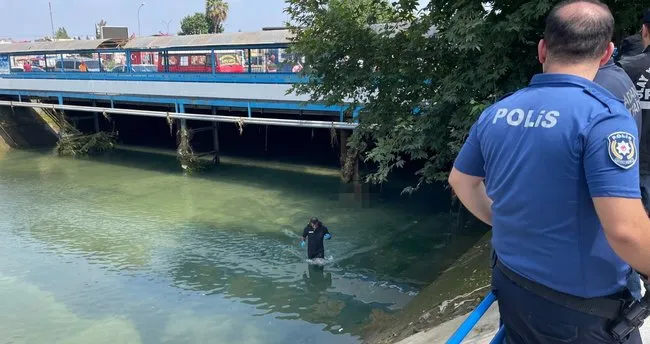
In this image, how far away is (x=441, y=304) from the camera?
6.86 meters

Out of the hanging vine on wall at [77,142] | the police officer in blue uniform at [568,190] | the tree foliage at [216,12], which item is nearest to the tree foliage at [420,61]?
the police officer in blue uniform at [568,190]

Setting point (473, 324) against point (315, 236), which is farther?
point (315, 236)

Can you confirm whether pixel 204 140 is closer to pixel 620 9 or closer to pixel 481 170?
pixel 620 9

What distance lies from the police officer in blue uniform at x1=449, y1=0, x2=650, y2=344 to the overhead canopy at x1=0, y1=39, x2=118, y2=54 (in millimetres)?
24872

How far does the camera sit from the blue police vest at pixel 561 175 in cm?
141

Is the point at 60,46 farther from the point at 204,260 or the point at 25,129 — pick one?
the point at 204,260

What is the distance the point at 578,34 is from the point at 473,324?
102 centimetres

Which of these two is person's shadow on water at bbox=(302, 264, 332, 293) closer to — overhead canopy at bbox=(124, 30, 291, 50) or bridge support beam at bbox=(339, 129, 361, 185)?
bridge support beam at bbox=(339, 129, 361, 185)

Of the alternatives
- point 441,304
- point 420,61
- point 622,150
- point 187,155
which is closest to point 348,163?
point 187,155

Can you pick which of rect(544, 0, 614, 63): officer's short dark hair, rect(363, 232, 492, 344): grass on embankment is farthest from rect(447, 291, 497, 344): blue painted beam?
→ rect(363, 232, 492, 344): grass on embankment

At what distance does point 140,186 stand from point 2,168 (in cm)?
841

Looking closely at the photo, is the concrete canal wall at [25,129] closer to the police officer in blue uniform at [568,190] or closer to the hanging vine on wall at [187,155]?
the hanging vine on wall at [187,155]

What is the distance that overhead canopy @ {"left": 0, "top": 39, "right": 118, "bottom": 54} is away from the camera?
2398 centimetres

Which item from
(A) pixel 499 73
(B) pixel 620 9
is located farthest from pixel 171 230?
(B) pixel 620 9
